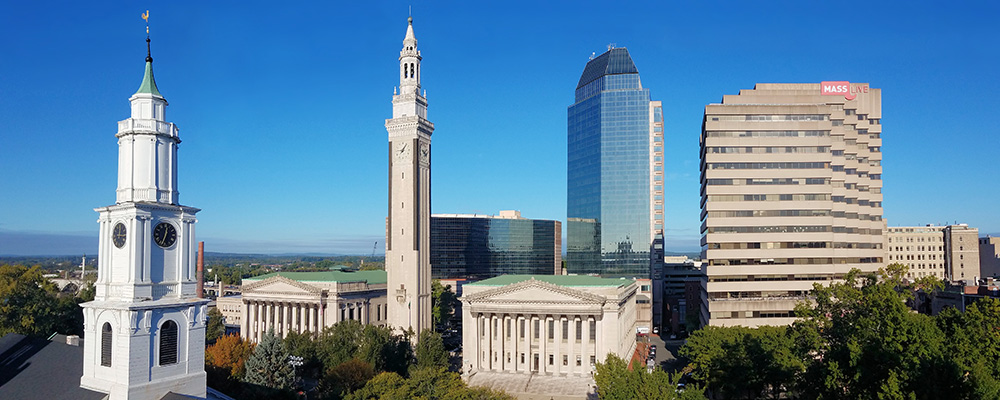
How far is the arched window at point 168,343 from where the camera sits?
35719 mm

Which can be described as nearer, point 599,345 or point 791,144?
point 599,345

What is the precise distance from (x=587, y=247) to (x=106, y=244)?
169 metres

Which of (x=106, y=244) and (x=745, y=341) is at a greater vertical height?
(x=106, y=244)

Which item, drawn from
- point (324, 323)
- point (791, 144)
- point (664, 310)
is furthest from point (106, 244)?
point (664, 310)

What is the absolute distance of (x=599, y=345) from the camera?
315 ft

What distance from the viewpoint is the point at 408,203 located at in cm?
10962

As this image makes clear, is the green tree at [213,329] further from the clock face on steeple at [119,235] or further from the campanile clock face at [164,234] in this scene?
the clock face on steeple at [119,235]

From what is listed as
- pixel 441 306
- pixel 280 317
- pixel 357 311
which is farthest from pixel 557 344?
pixel 441 306

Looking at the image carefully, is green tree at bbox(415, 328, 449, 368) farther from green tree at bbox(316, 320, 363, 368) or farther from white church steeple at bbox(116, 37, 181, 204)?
white church steeple at bbox(116, 37, 181, 204)

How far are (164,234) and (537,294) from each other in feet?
217

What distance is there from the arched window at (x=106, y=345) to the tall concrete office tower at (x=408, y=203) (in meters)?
73.3

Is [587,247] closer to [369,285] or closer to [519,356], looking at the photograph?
[369,285]

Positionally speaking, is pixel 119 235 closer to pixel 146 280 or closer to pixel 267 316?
pixel 146 280

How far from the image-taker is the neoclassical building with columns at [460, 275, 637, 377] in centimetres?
9619
